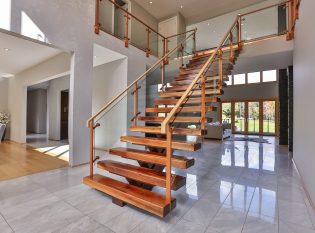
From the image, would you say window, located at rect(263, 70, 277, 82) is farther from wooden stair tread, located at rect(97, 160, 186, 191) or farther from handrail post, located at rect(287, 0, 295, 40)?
wooden stair tread, located at rect(97, 160, 186, 191)

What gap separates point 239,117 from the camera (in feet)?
42.0

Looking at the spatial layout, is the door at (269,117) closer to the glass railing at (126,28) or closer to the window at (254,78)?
the window at (254,78)

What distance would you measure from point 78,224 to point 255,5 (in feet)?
Result: 30.6

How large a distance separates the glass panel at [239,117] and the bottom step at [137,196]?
11976 mm

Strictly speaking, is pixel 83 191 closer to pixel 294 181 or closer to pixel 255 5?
pixel 294 181

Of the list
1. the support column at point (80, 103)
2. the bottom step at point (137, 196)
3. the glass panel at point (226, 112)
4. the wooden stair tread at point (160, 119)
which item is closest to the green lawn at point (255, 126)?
the glass panel at point (226, 112)

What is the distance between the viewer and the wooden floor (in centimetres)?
362

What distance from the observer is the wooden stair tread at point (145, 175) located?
220cm

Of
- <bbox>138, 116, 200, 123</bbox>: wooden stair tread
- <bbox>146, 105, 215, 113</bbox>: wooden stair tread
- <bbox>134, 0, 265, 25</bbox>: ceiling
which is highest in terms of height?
<bbox>134, 0, 265, 25</bbox>: ceiling

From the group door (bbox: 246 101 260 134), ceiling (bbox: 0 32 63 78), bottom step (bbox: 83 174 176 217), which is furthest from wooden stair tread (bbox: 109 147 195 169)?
door (bbox: 246 101 260 134)

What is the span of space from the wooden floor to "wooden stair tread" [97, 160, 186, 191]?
1835 mm

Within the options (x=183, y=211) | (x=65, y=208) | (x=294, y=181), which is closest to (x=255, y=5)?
(x=294, y=181)

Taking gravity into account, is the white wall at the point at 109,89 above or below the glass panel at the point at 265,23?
below

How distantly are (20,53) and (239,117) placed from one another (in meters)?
12.3
